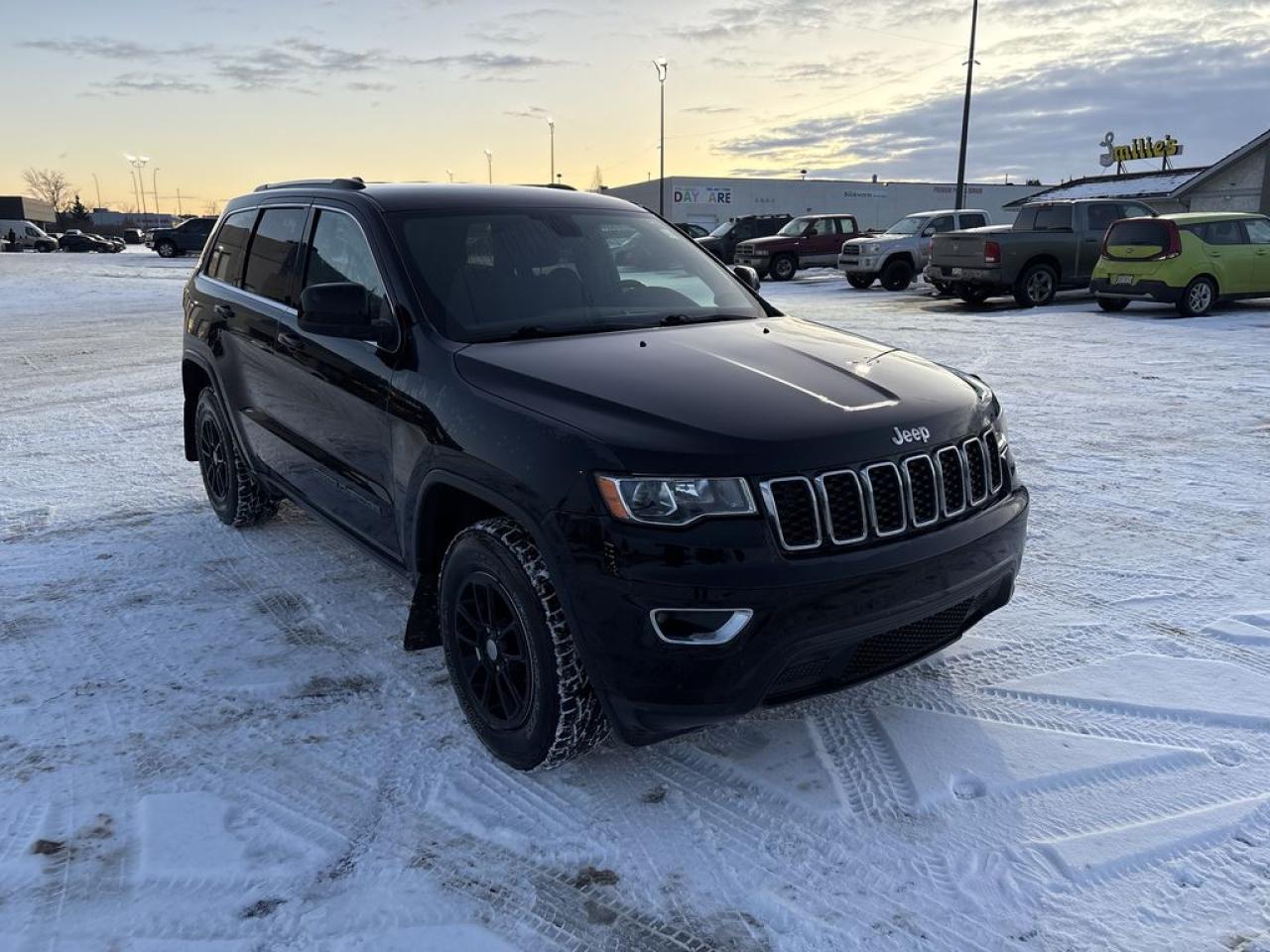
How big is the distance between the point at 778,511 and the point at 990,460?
102 cm

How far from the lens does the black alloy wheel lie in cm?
286

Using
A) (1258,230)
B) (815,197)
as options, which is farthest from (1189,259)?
(815,197)

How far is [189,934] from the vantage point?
2.32 meters

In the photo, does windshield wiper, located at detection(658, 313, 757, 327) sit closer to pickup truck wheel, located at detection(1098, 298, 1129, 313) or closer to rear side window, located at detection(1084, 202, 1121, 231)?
pickup truck wheel, located at detection(1098, 298, 1129, 313)

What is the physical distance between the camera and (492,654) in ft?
9.79

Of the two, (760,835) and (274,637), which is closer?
(760,835)

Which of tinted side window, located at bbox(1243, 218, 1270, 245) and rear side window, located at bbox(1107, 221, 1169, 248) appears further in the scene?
tinted side window, located at bbox(1243, 218, 1270, 245)

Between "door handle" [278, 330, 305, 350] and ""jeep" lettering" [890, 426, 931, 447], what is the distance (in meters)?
2.58

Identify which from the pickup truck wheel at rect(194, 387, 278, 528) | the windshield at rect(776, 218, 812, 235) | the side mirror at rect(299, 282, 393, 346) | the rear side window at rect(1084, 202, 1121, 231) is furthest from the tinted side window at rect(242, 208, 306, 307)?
the windshield at rect(776, 218, 812, 235)

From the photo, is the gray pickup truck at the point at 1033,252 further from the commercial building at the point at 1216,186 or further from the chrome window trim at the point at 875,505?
the commercial building at the point at 1216,186

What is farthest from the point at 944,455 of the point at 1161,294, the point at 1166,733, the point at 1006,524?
the point at 1161,294

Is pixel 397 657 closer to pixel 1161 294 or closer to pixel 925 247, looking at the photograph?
pixel 1161 294

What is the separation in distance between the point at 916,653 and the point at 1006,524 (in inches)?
20.8

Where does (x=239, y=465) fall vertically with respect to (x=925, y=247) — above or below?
below
